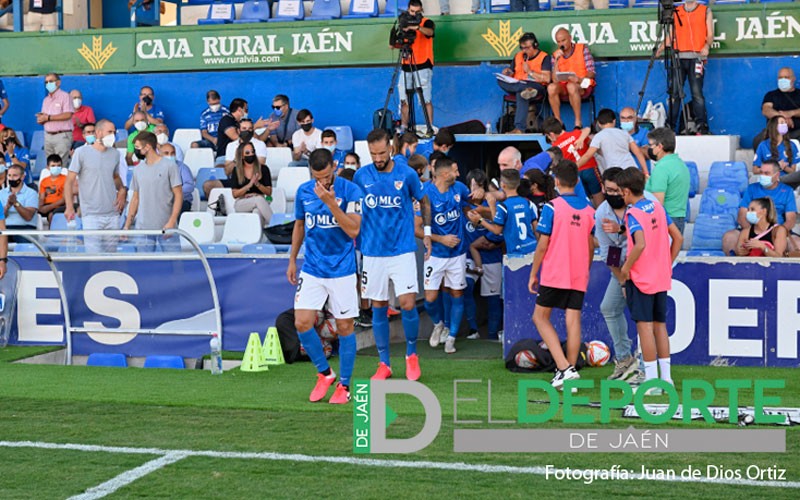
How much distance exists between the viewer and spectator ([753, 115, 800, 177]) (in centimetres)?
1440

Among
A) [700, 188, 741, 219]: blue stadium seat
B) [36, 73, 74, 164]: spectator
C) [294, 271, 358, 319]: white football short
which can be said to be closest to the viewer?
[294, 271, 358, 319]: white football short

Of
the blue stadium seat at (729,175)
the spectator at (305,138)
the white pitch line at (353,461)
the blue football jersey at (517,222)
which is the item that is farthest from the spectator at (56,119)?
the white pitch line at (353,461)

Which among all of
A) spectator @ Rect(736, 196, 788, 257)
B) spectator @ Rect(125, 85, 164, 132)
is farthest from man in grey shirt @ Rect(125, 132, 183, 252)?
spectator @ Rect(736, 196, 788, 257)

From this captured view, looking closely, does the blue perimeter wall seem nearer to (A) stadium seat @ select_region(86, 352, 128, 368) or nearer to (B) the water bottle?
(A) stadium seat @ select_region(86, 352, 128, 368)

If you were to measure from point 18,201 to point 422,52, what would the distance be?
223 inches

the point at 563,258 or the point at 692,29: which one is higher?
the point at 692,29

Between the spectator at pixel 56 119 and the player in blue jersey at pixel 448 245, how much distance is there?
321 inches

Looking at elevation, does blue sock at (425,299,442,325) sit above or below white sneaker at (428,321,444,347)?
above

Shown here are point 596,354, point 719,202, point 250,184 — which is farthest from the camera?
point 250,184

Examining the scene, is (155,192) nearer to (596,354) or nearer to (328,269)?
(328,269)

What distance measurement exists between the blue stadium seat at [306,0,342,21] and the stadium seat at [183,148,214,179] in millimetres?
3248

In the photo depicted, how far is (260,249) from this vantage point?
44.5ft

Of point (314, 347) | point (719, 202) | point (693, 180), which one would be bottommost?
point (314, 347)

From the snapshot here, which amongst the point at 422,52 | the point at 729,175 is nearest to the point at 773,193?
the point at 729,175
